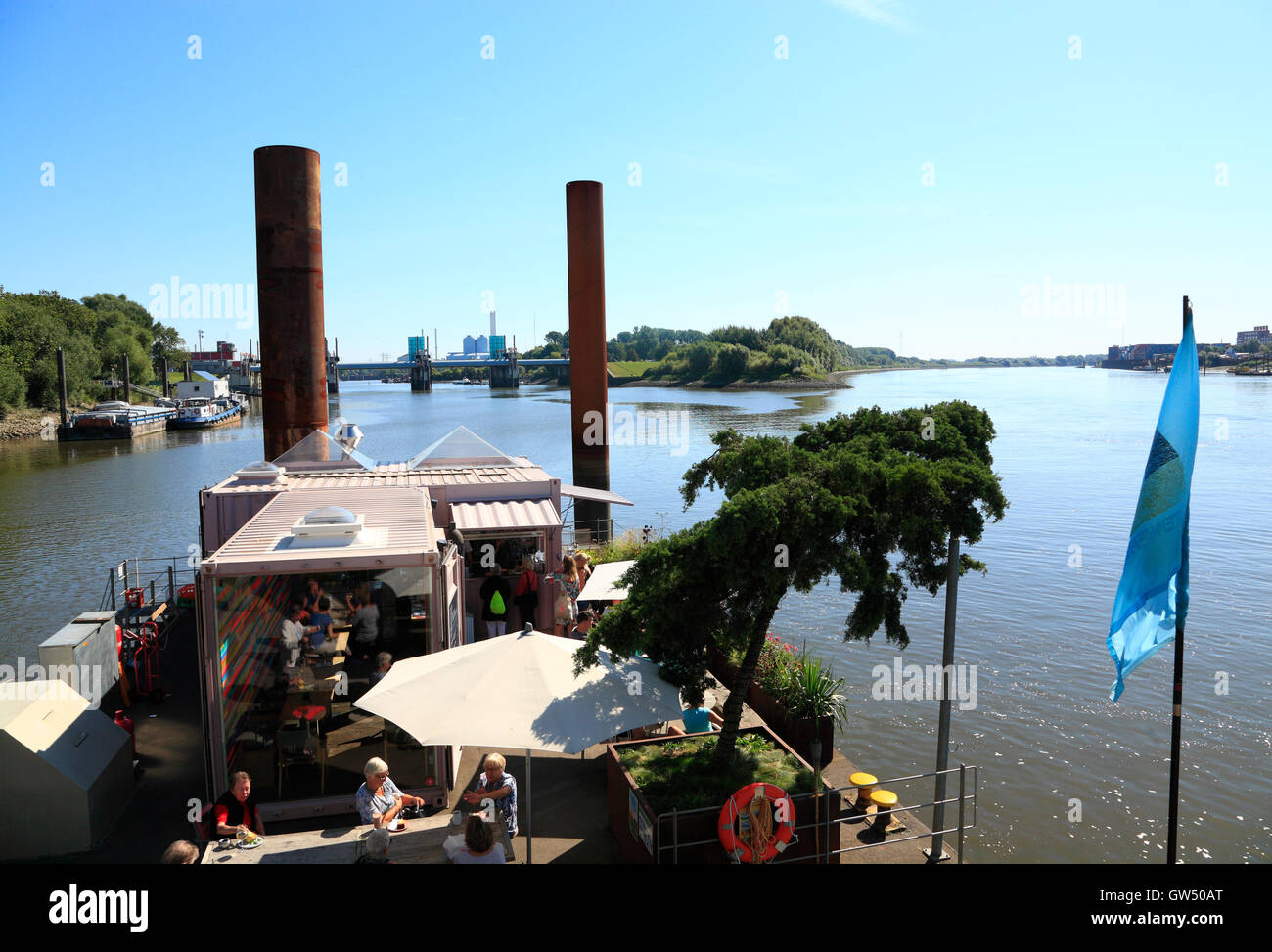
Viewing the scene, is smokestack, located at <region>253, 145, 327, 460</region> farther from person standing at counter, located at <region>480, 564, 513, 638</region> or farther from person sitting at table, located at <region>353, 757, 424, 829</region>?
person sitting at table, located at <region>353, 757, 424, 829</region>

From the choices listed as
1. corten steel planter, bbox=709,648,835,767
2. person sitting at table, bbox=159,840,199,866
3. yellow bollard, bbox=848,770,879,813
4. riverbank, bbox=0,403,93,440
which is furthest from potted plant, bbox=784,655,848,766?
riverbank, bbox=0,403,93,440

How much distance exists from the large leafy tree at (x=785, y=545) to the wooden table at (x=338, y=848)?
2098 mm

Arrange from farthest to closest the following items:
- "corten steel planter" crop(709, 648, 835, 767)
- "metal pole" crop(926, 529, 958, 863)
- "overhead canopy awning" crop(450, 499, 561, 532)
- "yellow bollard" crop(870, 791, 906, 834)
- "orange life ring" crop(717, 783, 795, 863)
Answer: "overhead canopy awning" crop(450, 499, 561, 532) < "corten steel planter" crop(709, 648, 835, 767) < "yellow bollard" crop(870, 791, 906, 834) < "metal pole" crop(926, 529, 958, 863) < "orange life ring" crop(717, 783, 795, 863)

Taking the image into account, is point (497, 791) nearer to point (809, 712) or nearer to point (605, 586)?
point (809, 712)

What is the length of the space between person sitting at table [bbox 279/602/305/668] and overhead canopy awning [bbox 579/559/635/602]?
439cm

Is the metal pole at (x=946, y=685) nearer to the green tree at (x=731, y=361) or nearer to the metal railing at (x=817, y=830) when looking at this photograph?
the metal railing at (x=817, y=830)

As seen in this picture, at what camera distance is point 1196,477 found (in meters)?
47.0

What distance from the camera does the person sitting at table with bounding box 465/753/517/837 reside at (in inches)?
333

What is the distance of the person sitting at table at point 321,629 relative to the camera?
1103 centimetres

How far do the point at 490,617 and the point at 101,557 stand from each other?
25.4m

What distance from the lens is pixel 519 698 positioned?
8.40 meters
